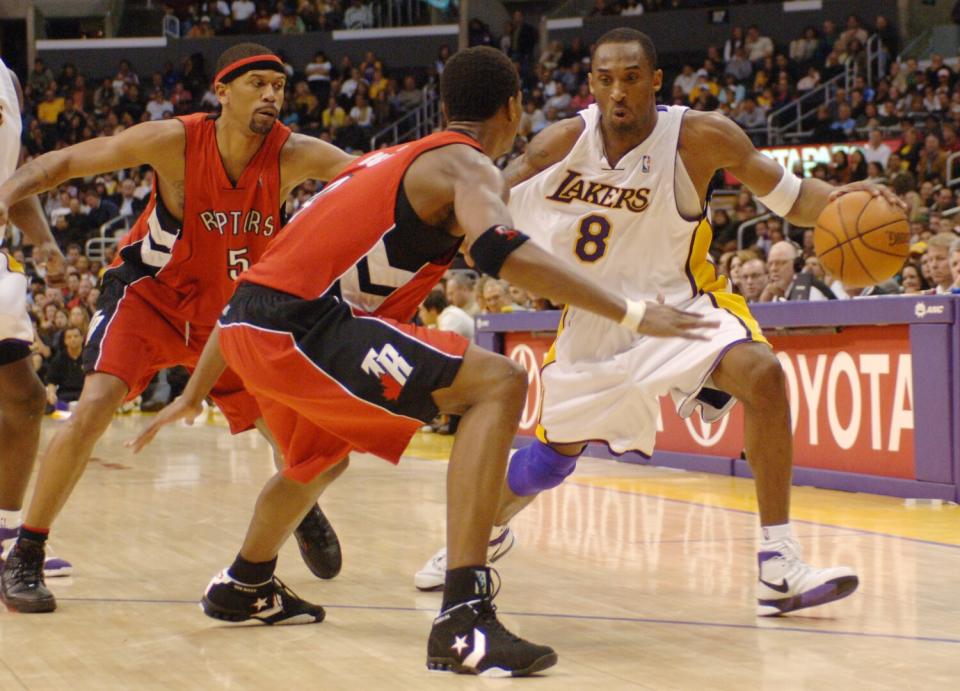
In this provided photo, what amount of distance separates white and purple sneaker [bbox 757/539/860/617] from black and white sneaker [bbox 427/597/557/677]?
1.03 metres

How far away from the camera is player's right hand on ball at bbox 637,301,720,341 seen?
3.11 meters

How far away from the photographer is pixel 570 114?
21.7 m

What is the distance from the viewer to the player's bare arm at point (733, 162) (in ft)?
14.7

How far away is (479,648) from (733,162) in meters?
2.09

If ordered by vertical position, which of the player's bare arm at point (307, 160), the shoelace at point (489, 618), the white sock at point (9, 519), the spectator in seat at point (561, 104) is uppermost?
the spectator in seat at point (561, 104)

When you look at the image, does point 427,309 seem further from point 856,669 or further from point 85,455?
point 856,669

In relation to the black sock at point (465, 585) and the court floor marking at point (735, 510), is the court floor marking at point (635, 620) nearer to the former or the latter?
the black sock at point (465, 585)

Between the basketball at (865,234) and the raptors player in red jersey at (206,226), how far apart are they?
5.74 ft

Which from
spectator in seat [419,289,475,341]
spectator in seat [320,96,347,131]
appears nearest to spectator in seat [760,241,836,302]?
spectator in seat [419,289,475,341]

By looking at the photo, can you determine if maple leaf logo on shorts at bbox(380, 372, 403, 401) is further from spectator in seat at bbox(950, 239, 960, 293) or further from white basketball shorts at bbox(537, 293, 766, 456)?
spectator in seat at bbox(950, 239, 960, 293)

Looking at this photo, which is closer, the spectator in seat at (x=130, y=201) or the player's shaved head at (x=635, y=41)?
the player's shaved head at (x=635, y=41)

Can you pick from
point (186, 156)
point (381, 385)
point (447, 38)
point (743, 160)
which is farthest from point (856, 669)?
point (447, 38)

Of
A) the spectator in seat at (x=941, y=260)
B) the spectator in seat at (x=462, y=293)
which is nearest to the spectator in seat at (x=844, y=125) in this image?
the spectator in seat at (x=462, y=293)

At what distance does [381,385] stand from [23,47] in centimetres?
2635
